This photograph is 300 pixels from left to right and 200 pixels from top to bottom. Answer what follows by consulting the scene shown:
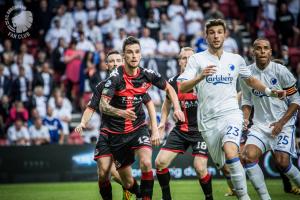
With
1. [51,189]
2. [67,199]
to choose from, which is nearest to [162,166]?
[67,199]

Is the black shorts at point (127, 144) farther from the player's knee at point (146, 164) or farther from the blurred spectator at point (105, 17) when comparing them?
the blurred spectator at point (105, 17)

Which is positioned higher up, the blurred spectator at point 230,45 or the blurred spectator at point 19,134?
the blurred spectator at point 230,45

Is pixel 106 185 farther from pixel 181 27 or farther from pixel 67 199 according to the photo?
pixel 181 27

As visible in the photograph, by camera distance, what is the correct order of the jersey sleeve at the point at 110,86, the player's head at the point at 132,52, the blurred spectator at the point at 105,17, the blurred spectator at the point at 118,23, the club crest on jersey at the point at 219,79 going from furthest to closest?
the blurred spectator at the point at 105,17, the blurred spectator at the point at 118,23, the player's head at the point at 132,52, the jersey sleeve at the point at 110,86, the club crest on jersey at the point at 219,79

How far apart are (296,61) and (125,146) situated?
12306 mm

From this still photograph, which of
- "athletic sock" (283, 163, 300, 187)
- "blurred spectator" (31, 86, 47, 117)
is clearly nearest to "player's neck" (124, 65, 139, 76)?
"athletic sock" (283, 163, 300, 187)

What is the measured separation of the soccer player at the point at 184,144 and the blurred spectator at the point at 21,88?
376 inches

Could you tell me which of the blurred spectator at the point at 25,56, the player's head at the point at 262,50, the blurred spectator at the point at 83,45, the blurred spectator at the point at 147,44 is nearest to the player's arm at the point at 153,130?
the player's head at the point at 262,50

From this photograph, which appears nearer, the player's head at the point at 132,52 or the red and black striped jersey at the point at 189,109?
the player's head at the point at 132,52

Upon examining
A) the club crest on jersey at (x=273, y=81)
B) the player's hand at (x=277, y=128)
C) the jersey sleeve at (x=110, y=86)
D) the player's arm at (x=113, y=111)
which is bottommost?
the player's hand at (x=277, y=128)

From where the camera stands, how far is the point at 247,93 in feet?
34.9

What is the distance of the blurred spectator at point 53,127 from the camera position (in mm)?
19172

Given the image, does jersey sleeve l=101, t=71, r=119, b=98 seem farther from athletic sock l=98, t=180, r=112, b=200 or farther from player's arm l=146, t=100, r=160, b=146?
athletic sock l=98, t=180, r=112, b=200

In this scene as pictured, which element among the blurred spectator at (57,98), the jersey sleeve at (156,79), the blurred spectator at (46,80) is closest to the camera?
the jersey sleeve at (156,79)
